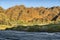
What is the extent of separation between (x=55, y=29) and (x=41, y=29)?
1380 centimetres

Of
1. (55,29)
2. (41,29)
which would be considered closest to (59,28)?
(55,29)

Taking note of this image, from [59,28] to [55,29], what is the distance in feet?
11.0

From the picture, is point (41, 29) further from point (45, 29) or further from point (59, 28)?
point (59, 28)

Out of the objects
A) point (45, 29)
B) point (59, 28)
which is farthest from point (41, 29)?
point (59, 28)

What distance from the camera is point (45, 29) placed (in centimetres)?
19688

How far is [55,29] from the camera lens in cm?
19075

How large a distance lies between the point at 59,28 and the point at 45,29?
12965 mm

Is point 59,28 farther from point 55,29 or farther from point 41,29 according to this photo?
point 41,29

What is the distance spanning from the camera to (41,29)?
199m

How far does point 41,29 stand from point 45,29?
395 cm

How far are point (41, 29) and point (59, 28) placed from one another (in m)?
16.9

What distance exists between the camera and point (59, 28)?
189875mm
